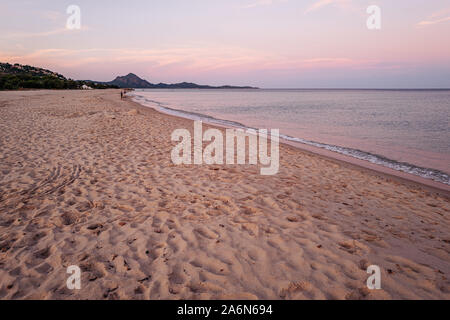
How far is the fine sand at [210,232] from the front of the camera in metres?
2.61

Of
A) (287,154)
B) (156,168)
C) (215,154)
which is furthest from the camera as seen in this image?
(287,154)

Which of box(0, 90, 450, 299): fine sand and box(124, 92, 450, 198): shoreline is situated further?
box(124, 92, 450, 198): shoreline

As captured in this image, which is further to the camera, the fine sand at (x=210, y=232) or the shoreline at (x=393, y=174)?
the shoreline at (x=393, y=174)

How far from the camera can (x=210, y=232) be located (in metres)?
3.61

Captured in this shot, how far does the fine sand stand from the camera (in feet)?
8.57

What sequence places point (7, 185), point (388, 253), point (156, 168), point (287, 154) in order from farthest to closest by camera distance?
point (287, 154) < point (156, 168) < point (7, 185) < point (388, 253)

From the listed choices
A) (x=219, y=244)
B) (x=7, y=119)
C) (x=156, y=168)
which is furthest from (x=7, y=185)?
(x=7, y=119)

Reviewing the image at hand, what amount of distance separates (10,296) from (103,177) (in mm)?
3390

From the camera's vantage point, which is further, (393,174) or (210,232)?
(393,174)
